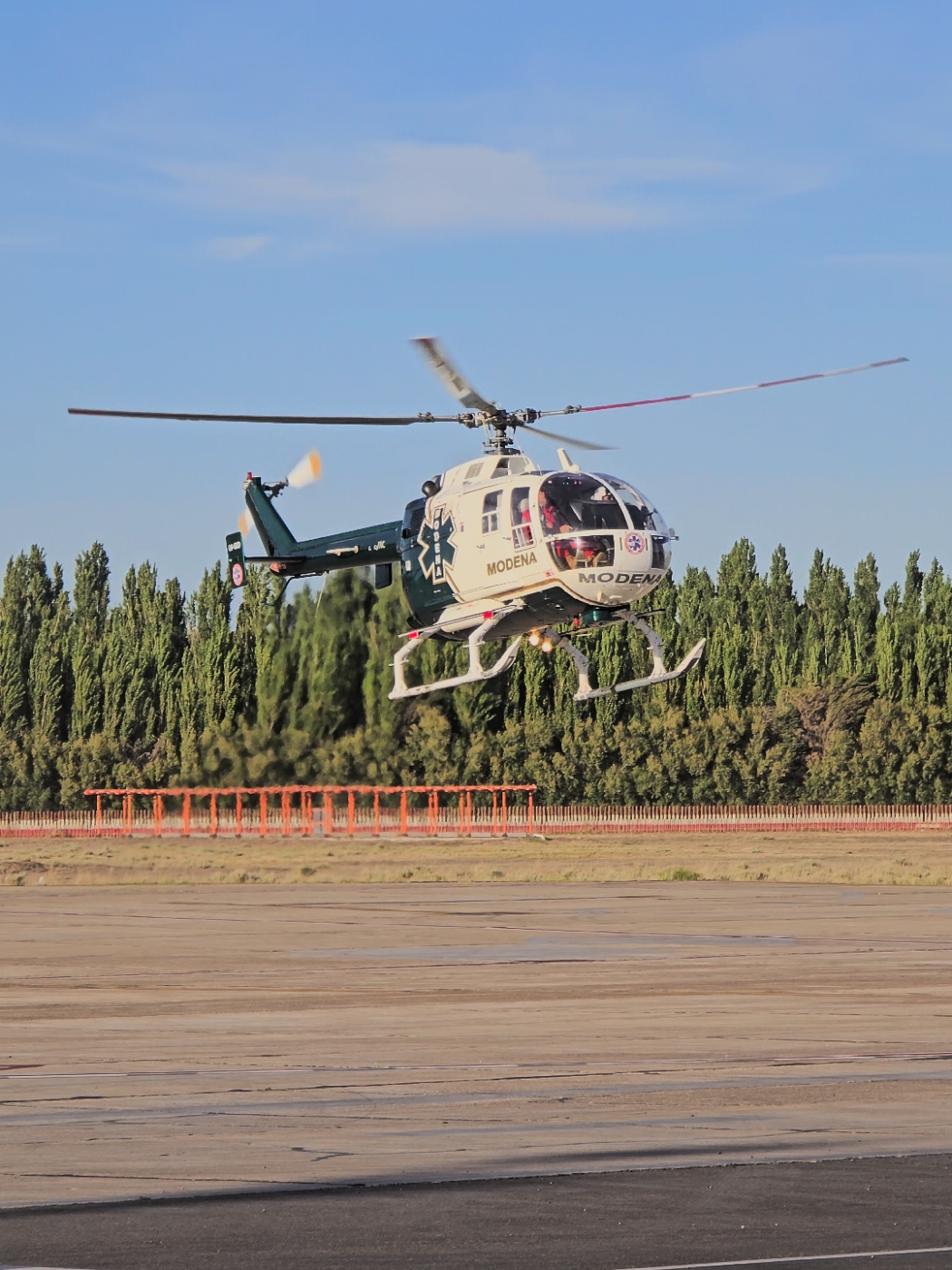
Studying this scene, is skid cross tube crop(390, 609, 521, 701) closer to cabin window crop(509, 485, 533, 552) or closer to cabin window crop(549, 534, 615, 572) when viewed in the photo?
cabin window crop(509, 485, 533, 552)

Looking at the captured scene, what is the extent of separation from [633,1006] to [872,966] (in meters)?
4.85

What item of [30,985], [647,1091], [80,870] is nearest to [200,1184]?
[647,1091]

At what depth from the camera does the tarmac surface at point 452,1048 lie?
10820 millimetres

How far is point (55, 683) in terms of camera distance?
7044 centimetres

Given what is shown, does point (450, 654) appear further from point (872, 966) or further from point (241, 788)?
point (872, 966)

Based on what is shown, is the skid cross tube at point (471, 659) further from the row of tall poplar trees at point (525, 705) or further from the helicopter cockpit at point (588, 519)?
the row of tall poplar trees at point (525, 705)

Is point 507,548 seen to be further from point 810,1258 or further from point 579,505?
point 810,1258

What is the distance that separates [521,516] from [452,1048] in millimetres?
22178

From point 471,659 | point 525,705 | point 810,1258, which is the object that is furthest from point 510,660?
point 525,705

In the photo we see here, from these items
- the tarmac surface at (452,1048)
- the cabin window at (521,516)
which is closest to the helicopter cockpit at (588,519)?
the cabin window at (521,516)

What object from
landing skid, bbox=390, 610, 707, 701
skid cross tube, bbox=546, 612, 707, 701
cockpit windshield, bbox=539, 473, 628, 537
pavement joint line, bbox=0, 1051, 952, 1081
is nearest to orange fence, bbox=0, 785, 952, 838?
landing skid, bbox=390, 610, 707, 701

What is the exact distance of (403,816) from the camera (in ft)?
196

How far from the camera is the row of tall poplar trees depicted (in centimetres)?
5675

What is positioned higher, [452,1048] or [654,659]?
[654,659]
